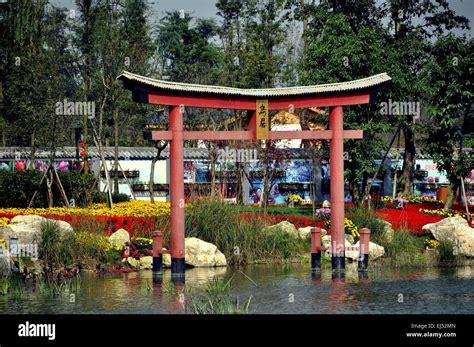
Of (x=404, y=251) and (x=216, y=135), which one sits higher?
(x=216, y=135)

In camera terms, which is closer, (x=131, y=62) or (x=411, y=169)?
(x=131, y=62)

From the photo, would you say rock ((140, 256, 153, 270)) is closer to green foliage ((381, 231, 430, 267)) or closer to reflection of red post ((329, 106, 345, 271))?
reflection of red post ((329, 106, 345, 271))

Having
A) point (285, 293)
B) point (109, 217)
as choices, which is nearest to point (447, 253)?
point (285, 293)

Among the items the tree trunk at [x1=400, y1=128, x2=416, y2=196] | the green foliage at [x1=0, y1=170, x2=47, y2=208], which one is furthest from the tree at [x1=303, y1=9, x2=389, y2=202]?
the green foliage at [x1=0, y1=170, x2=47, y2=208]

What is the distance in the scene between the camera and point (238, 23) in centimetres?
5766

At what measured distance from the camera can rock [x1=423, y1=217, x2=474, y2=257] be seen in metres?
26.5

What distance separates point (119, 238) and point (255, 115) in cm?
508

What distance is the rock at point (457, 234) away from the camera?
26531 mm

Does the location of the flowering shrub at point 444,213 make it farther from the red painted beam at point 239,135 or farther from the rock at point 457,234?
the red painted beam at point 239,135

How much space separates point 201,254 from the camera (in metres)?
24.4

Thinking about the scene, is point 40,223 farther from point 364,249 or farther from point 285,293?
point 364,249

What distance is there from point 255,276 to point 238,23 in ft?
121
